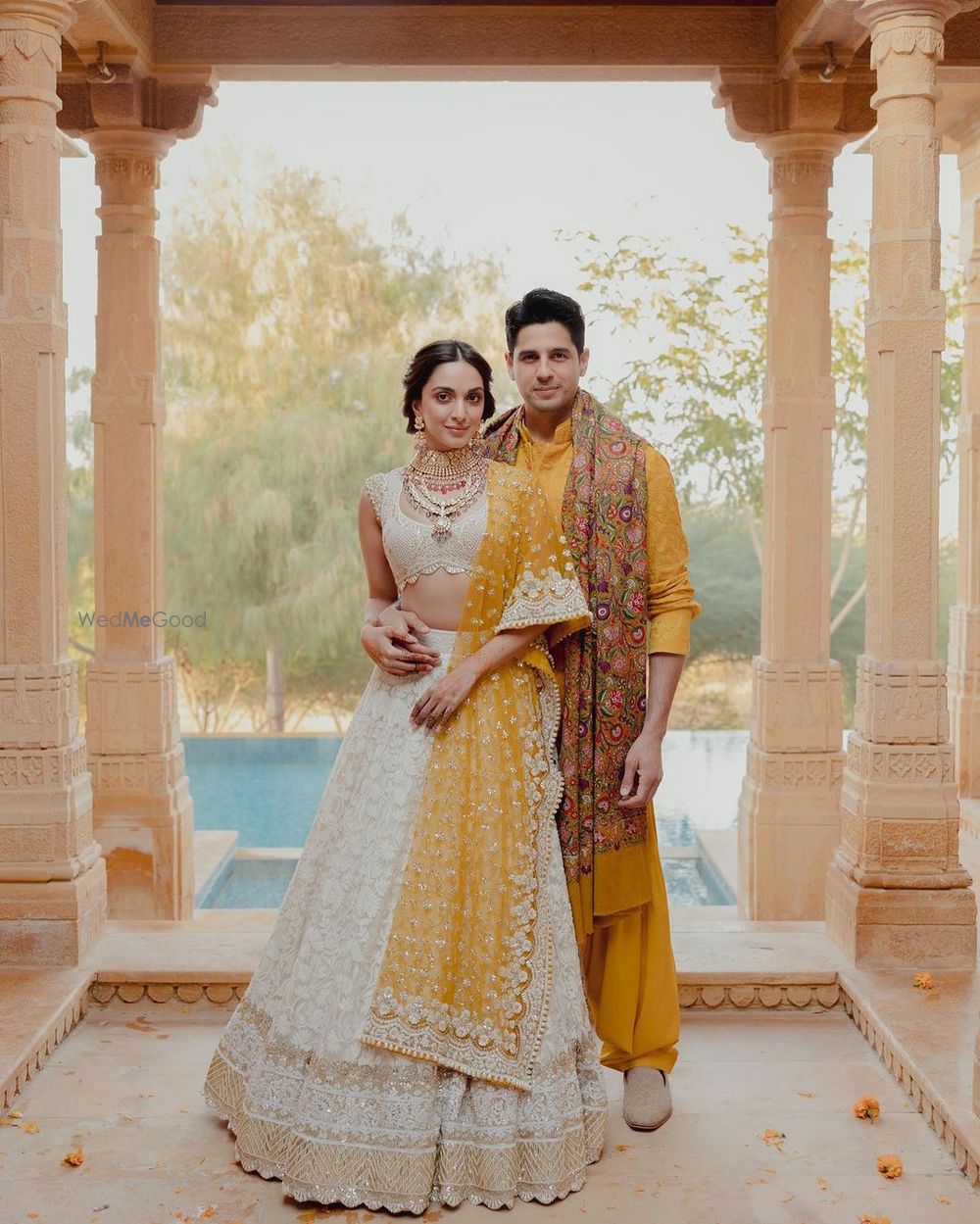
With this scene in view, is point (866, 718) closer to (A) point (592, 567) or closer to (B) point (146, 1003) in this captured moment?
(A) point (592, 567)

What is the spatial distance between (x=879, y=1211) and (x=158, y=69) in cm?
476

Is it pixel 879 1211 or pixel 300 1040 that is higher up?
pixel 300 1040

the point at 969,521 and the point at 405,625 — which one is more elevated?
the point at 969,521

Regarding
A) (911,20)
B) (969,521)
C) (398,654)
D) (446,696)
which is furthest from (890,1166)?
(969,521)

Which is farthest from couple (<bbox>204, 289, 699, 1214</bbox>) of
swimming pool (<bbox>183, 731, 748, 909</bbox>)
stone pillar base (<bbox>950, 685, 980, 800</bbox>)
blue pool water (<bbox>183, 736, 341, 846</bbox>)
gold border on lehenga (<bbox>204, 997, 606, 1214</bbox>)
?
blue pool water (<bbox>183, 736, 341, 846</bbox>)

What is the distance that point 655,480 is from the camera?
2854 mm

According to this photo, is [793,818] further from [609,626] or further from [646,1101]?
[609,626]

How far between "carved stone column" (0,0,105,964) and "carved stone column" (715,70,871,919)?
2.89m

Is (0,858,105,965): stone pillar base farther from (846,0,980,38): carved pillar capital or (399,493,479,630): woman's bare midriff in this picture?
(846,0,980,38): carved pillar capital

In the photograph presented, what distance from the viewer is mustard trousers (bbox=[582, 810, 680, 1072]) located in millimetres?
2938

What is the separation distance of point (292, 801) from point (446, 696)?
9.20m

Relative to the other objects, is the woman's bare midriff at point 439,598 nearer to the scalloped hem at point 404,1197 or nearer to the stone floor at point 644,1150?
the scalloped hem at point 404,1197

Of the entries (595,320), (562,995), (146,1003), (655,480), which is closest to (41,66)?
(655,480)

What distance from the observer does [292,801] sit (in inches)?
458
